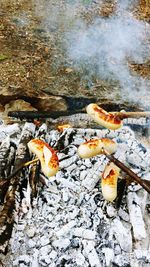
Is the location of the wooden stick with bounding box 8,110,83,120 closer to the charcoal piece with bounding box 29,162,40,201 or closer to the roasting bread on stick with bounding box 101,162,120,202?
the charcoal piece with bounding box 29,162,40,201

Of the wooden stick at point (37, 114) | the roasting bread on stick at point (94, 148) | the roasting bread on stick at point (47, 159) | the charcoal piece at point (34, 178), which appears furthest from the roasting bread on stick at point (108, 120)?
the wooden stick at point (37, 114)

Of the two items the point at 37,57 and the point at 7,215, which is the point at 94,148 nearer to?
the point at 7,215

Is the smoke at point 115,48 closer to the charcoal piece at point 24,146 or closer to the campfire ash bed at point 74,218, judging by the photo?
the charcoal piece at point 24,146

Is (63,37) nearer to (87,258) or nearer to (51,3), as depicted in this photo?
(51,3)

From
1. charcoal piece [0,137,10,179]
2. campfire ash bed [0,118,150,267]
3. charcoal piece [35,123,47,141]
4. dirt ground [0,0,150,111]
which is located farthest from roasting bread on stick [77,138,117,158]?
dirt ground [0,0,150,111]

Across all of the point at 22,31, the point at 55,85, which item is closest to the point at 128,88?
the point at 55,85
